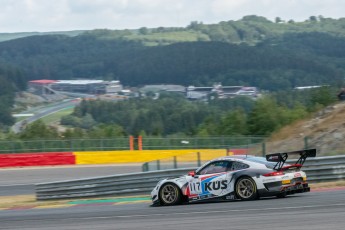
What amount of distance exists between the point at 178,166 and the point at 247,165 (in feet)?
21.6

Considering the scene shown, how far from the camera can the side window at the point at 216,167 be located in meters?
18.9

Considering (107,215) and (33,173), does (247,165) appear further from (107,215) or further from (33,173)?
(33,173)

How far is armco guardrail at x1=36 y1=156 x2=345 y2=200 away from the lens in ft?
73.3

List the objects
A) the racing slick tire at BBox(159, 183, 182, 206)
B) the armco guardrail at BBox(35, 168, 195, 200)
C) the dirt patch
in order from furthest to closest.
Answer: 1. the dirt patch
2. the armco guardrail at BBox(35, 168, 195, 200)
3. the racing slick tire at BBox(159, 183, 182, 206)

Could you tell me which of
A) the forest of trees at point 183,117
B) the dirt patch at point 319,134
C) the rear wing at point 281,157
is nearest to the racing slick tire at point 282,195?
the rear wing at point 281,157

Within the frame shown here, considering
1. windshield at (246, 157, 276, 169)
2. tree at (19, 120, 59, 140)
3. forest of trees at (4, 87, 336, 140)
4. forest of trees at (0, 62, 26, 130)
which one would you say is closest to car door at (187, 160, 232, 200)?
windshield at (246, 157, 276, 169)

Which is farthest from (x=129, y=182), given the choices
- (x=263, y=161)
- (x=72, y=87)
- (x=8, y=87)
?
(x=72, y=87)

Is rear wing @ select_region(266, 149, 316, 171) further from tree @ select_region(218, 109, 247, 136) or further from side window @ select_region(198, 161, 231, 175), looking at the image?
tree @ select_region(218, 109, 247, 136)

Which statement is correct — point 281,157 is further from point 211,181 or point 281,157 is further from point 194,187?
point 194,187

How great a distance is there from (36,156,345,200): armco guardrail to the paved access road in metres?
3.30

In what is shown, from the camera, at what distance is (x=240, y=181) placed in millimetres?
18453

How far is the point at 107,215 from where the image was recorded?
57.7 feet

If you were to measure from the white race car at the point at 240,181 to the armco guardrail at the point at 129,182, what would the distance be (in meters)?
3.91

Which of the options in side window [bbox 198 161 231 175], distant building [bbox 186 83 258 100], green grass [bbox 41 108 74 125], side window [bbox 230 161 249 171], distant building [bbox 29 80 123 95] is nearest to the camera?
side window [bbox 230 161 249 171]
